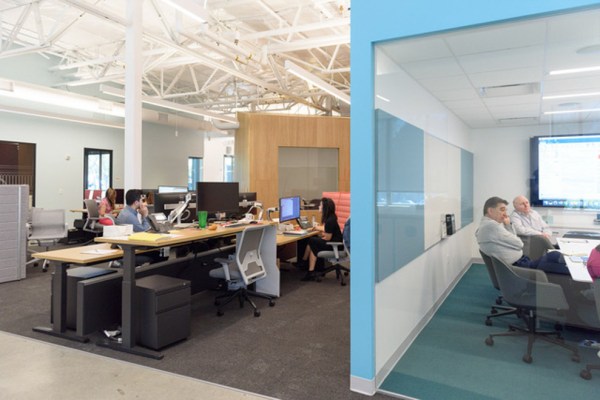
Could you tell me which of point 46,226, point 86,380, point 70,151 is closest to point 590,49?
point 86,380

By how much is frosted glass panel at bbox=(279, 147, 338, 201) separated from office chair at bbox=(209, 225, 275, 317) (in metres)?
4.37

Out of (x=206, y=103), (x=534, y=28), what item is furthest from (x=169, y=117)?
(x=534, y=28)

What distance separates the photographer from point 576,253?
8.08 feet

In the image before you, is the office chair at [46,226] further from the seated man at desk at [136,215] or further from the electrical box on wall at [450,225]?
the electrical box on wall at [450,225]

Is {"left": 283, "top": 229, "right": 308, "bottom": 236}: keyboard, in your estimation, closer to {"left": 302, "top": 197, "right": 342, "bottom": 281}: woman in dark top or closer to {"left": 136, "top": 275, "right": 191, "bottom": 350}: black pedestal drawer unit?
{"left": 302, "top": 197, "right": 342, "bottom": 281}: woman in dark top

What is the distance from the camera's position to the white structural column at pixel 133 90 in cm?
546

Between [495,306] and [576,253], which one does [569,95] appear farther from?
[495,306]

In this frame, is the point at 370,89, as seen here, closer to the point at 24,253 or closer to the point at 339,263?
the point at 339,263

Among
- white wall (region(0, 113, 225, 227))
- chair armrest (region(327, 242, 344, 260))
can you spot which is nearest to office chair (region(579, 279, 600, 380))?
chair armrest (region(327, 242, 344, 260))

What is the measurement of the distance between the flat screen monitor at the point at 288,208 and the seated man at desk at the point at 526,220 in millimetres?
3442

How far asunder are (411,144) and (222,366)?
2.42 metres

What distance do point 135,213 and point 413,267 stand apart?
310 cm

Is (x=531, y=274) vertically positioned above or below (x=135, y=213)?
below

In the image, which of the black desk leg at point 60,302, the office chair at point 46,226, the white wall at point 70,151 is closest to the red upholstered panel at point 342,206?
the black desk leg at point 60,302
